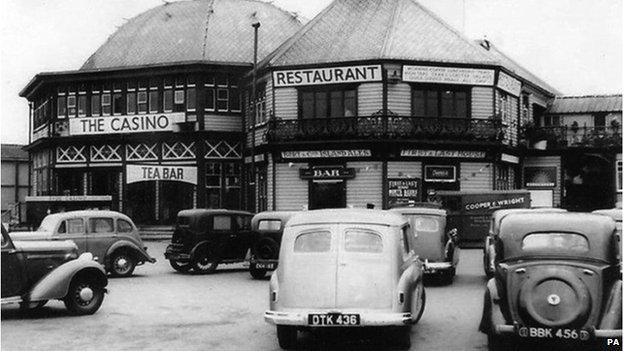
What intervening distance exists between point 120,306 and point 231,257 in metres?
6.86

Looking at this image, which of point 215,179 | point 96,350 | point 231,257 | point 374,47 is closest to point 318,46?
point 374,47

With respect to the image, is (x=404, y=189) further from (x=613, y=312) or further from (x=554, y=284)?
(x=613, y=312)

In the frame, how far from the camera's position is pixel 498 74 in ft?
112

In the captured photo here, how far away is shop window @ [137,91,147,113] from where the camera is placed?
40.4 meters

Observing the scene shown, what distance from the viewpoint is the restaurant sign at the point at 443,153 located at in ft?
109

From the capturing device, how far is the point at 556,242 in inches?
390

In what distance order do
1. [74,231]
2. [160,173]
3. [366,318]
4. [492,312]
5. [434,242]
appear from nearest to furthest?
[492,312] → [366,318] → [434,242] → [74,231] → [160,173]

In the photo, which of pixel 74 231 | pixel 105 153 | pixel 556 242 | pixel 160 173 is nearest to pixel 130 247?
pixel 74 231

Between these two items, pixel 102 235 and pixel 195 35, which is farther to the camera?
pixel 195 35

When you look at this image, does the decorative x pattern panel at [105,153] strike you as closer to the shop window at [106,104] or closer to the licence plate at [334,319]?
the shop window at [106,104]

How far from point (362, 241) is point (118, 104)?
3247cm

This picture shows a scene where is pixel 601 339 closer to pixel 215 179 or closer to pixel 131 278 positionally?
pixel 131 278

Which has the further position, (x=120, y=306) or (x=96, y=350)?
(x=120, y=306)

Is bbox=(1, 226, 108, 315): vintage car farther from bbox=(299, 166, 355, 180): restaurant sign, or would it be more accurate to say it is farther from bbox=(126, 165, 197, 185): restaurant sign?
bbox=(299, 166, 355, 180): restaurant sign
